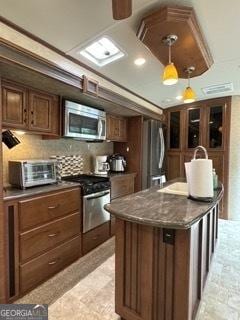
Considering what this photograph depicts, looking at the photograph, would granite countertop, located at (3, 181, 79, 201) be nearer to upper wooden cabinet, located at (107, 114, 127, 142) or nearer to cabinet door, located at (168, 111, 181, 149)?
upper wooden cabinet, located at (107, 114, 127, 142)

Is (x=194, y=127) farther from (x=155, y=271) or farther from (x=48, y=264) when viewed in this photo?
(x=48, y=264)

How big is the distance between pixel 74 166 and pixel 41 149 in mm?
710

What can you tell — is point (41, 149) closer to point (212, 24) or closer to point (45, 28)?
point (45, 28)

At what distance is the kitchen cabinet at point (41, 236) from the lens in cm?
190

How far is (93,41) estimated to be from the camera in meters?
2.03

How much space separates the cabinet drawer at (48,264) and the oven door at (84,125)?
1392 mm

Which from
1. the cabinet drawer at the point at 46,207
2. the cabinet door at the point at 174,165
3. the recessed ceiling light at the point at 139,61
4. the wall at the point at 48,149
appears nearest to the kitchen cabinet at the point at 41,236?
the cabinet drawer at the point at 46,207

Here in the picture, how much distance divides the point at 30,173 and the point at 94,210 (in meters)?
Answer: 1.04

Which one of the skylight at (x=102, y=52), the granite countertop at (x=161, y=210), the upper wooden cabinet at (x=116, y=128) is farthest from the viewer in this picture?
the upper wooden cabinet at (x=116, y=128)

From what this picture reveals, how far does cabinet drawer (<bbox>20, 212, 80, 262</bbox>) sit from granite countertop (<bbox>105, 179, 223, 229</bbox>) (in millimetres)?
955

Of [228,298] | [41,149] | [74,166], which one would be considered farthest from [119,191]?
[228,298]

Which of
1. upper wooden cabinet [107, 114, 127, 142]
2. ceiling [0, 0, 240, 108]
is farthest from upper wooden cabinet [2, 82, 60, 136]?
upper wooden cabinet [107, 114, 127, 142]

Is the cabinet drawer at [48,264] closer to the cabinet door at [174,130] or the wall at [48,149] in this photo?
the wall at [48,149]

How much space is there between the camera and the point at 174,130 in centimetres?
500
